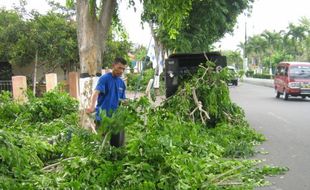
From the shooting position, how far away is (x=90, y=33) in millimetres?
10336

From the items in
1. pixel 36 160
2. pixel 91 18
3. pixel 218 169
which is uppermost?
pixel 91 18

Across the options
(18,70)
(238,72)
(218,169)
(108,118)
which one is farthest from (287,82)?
(108,118)

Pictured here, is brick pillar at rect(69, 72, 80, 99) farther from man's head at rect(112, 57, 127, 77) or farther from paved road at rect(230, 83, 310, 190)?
man's head at rect(112, 57, 127, 77)

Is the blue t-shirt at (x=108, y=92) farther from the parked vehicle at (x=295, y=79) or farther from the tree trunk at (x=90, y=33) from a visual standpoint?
the parked vehicle at (x=295, y=79)

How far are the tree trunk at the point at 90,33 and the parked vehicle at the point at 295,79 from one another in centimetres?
1548

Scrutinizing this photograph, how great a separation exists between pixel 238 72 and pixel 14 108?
6.15m

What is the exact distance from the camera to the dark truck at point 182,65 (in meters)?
13.3

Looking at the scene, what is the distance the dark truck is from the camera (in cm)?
1328

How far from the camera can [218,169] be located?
21.2 ft

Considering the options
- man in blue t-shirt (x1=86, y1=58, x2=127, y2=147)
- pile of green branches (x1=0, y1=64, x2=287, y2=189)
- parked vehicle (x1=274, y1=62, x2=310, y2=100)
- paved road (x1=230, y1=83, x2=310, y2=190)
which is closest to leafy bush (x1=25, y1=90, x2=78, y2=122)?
pile of green branches (x1=0, y1=64, x2=287, y2=189)

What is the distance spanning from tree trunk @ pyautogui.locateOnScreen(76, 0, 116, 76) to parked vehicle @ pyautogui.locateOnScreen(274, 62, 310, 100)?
15476 mm

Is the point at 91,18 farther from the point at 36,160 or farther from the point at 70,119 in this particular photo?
the point at 36,160

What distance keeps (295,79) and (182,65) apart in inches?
448

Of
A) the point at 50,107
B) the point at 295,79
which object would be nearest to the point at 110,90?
the point at 50,107
